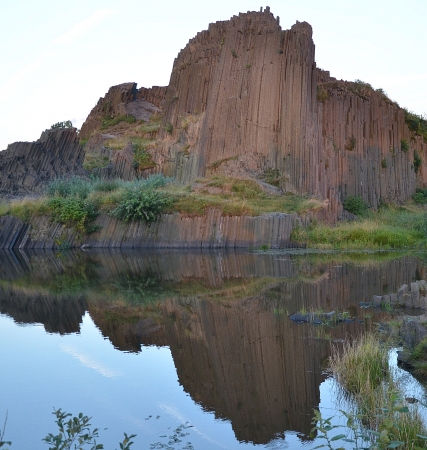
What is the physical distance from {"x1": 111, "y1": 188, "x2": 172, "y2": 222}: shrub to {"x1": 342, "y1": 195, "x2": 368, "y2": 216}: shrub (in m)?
11.4

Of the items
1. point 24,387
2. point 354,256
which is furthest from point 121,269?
point 24,387

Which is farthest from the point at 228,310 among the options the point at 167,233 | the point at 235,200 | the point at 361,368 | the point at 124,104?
the point at 124,104

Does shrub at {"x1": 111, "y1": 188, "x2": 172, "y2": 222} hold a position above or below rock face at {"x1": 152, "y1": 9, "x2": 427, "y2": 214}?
below

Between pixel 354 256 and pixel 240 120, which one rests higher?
pixel 240 120

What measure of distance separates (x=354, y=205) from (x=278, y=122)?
6658 millimetres

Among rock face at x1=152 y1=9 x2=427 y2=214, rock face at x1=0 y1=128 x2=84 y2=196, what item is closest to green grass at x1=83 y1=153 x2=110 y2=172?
rock face at x1=0 y1=128 x2=84 y2=196

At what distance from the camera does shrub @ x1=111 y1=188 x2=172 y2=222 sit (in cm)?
A: 2847

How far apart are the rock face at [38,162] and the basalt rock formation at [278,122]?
5520 millimetres

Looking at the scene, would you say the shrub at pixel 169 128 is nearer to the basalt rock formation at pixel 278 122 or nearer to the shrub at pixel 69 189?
the basalt rock formation at pixel 278 122

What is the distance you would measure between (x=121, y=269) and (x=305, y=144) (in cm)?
1468

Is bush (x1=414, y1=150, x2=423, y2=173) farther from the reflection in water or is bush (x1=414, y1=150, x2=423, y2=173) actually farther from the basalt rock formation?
the reflection in water

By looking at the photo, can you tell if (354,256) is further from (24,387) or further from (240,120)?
(24,387)

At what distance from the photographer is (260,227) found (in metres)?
26.9

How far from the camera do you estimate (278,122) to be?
33.0 metres
